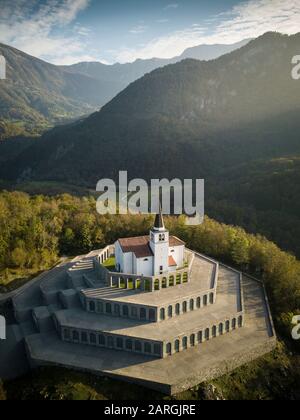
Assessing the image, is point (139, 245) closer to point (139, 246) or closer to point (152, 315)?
point (139, 246)

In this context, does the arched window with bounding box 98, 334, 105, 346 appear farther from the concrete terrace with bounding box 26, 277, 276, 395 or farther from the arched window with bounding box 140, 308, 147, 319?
the arched window with bounding box 140, 308, 147, 319

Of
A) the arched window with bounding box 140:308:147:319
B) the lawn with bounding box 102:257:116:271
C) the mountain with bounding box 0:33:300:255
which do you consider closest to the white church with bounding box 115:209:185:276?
the lawn with bounding box 102:257:116:271

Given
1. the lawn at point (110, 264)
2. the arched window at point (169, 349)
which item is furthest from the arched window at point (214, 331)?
the lawn at point (110, 264)

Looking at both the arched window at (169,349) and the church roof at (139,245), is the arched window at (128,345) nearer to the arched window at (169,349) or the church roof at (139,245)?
the arched window at (169,349)

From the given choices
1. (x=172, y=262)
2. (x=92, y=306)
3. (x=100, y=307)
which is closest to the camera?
(x=100, y=307)

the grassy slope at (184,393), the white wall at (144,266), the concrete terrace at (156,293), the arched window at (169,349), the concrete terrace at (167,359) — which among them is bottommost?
the grassy slope at (184,393)

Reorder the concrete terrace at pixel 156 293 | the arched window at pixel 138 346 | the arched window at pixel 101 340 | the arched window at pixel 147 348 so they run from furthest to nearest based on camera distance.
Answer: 1. the concrete terrace at pixel 156 293
2. the arched window at pixel 101 340
3. the arched window at pixel 138 346
4. the arched window at pixel 147 348

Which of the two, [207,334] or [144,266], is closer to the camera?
[207,334]

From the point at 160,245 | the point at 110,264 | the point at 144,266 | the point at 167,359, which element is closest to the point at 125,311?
the point at 144,266
